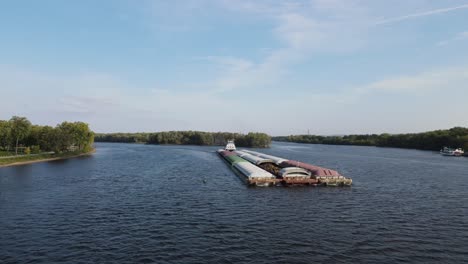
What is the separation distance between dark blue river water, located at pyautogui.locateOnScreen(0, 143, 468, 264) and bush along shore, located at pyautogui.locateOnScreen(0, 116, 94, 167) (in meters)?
56.8

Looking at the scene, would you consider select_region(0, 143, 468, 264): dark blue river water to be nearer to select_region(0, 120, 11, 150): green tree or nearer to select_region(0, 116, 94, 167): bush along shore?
select_region(0, 116, 94, 167): bush along shore

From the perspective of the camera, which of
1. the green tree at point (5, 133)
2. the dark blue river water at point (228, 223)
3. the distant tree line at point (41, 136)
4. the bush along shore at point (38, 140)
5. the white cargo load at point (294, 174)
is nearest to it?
the dark blue river water at point (228, 223)

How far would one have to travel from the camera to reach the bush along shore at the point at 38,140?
367 ft

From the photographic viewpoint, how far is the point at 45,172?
259ft

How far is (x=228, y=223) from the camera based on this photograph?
119 feet

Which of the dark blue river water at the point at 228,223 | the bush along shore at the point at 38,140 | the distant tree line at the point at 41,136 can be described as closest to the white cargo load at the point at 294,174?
the dark blue river water at the point at 228,223

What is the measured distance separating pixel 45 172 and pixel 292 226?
6684 cm

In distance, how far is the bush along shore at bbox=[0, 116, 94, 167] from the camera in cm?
11189

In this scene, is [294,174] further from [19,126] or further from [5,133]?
[5,133]

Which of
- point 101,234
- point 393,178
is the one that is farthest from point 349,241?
point 393,178

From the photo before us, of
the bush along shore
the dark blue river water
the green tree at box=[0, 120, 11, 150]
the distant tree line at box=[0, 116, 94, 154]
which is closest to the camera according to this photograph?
the dark blue river water

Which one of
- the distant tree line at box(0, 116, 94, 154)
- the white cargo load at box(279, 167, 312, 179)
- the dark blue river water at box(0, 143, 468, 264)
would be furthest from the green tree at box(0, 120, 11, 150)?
the white cargo load at box(279, 167, 312, 179)

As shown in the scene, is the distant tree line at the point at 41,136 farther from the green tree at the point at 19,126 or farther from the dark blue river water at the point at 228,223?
the dark blue river water at the point at 228,223

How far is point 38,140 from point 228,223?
127 meters
